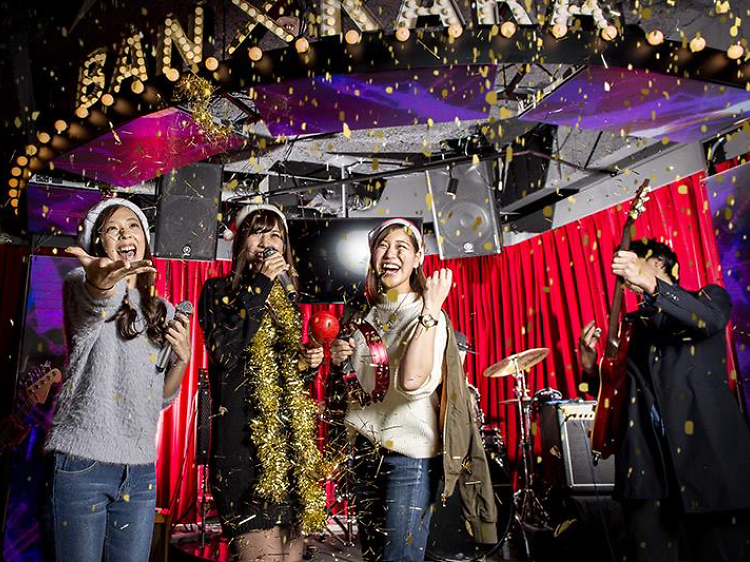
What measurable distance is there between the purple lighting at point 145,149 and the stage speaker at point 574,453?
3658mm

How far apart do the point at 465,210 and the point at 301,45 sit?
9.73 ft

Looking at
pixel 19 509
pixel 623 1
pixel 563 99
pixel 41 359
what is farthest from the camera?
pixel 41 359

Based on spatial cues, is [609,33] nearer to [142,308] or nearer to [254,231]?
[254,231]

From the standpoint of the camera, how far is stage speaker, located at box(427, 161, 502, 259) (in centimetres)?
604

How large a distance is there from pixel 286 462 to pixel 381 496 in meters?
0.35

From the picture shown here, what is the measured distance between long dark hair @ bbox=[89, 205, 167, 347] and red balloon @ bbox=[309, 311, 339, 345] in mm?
522

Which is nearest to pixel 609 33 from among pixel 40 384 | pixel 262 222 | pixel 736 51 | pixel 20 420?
pixel 736 51

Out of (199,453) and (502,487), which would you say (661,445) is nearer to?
(502,487)

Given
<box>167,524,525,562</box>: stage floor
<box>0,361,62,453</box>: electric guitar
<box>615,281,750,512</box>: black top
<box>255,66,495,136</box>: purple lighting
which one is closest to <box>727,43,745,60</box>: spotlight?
<box>255,66,495,136</box>: purple lighting

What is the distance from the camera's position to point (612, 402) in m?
3.00

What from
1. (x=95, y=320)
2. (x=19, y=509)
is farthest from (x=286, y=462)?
(x=19, y=509)

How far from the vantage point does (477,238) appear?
6.03 metres

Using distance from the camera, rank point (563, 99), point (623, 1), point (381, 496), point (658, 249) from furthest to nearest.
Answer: point (623, 1) < point (563, 99) < point (658, 249) < point (381, 496)

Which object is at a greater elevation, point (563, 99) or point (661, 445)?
point (563, 99)
